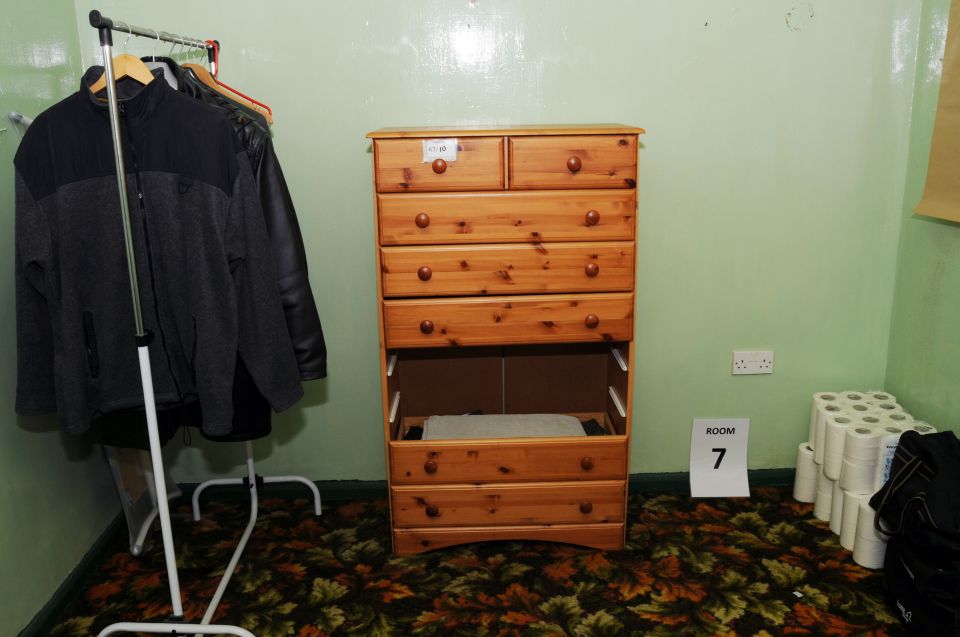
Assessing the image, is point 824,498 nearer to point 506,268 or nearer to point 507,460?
point 507,460

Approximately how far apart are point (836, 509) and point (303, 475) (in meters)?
1.98

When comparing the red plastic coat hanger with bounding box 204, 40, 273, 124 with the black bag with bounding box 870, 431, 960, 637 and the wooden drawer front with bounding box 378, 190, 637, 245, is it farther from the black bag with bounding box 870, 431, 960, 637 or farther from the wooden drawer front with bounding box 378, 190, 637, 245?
the black bag with bounding box 870, 431, 960, 637

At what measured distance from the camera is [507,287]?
2301 millimetres

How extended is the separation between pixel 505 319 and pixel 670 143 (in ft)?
3.01

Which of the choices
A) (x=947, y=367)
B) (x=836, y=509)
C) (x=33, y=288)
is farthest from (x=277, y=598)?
(x=947, y=367)

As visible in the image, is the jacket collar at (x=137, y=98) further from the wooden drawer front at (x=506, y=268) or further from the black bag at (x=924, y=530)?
the black bag at (x=924, y=530)

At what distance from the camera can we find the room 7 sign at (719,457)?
2908 millimetres

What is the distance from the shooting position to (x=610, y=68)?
2562 millimetres

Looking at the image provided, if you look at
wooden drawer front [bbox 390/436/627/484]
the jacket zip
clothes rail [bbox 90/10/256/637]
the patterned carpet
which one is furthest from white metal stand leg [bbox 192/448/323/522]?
the jacket zip

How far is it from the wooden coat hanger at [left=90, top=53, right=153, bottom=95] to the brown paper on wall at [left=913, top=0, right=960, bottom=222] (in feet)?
Result: 7.83

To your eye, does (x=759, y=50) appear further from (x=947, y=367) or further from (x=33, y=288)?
(x=33, y=288)

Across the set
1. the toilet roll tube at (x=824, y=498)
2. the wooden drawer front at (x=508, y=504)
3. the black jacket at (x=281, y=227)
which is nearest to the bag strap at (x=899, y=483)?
the toilet roll tube at (x=824, y=498)

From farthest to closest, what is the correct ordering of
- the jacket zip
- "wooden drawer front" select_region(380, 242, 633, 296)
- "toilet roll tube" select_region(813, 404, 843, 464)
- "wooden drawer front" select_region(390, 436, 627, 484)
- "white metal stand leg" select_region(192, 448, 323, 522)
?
"white metal stand leg" select_region(192, 448, 323, 522)
"toilet roll tube" select_region(813, 404, 843, 464)
"wooden drawer front" select_region(390, 436, 627, 484)
"wooden drawer front" select_region(380, 242, 633, 296)
the jacket zip

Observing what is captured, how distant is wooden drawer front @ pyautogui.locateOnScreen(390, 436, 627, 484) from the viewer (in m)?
2.43
